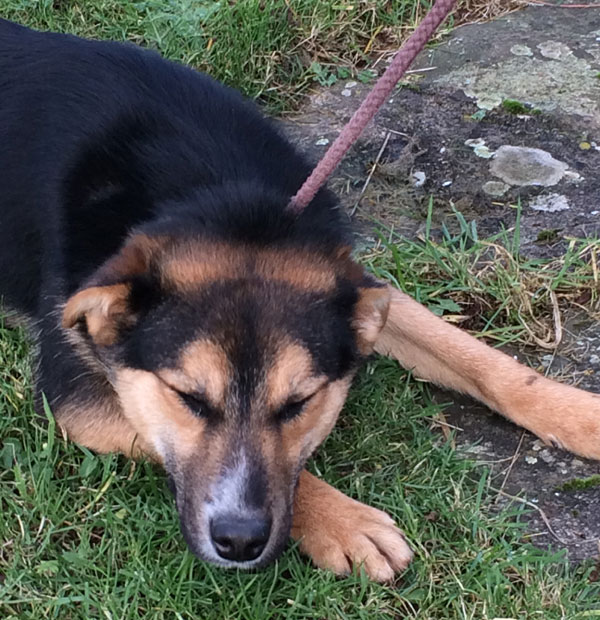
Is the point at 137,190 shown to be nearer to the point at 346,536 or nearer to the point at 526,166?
the point at 346,536

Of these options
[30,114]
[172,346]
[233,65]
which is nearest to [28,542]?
[172,346]

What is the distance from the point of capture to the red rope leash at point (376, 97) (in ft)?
7.93

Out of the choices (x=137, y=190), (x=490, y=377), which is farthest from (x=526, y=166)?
(x=137, y=190)

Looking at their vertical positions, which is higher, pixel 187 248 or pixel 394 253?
pixel 187 248

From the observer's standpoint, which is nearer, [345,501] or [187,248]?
[187,248]

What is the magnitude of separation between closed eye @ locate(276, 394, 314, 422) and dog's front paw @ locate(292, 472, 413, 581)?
1.29 feet

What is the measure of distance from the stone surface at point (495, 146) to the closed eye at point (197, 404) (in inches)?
47.2

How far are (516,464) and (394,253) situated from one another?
45.8 inches

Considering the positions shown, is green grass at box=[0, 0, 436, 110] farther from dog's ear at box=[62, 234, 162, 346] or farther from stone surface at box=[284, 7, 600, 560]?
dog's ear at box=[62, 234, 162, 346]

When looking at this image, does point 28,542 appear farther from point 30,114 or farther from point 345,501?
point 30,114

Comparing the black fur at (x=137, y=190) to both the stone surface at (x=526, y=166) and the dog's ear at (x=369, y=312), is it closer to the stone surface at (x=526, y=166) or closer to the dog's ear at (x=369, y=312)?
the dog's ear at (x=369, y=312)

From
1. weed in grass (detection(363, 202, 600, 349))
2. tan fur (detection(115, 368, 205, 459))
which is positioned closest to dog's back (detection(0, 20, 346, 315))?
tan fur (detection(115, 368, 205, 459))

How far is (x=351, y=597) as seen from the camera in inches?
107

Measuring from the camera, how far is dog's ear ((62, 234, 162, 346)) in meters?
2.54
